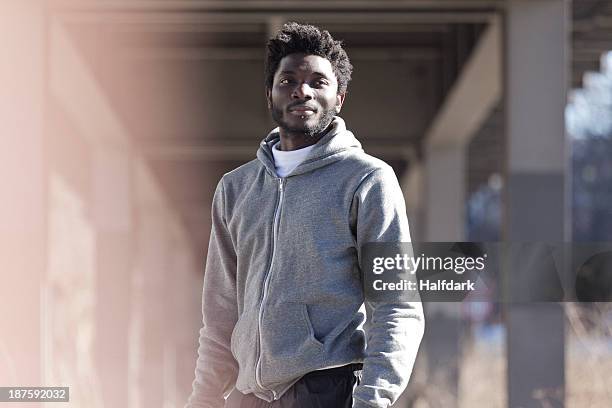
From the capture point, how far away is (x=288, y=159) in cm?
270

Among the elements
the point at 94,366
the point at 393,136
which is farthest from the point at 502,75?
the point at 94,366

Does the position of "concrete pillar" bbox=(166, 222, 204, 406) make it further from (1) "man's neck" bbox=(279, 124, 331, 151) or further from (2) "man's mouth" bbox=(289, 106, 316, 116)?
(2) "man's mouth" bbox=(289, 106, 316, 116)

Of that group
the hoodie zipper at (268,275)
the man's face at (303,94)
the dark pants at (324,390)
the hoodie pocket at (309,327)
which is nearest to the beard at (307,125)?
the man's face at (303,94)

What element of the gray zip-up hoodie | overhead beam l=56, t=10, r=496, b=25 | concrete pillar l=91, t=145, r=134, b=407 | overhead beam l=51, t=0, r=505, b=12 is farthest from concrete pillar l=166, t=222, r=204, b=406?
the gray zip-up hoodie

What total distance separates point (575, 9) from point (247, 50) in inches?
120

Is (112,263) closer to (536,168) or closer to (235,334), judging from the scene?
(536,168)

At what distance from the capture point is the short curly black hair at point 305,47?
2633 mm

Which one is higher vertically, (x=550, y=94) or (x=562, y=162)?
(x=550, y=94)

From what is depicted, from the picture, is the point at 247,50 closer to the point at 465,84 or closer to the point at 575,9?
the point at 465,84

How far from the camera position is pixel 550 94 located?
672 cm

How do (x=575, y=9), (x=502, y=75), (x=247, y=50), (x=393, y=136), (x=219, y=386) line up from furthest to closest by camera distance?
(x=393, y=136) < (x=247, y=50) < (x=575, y=9) < (x=502, y=75) < (x=219, y=386)

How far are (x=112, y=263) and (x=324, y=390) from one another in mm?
9637

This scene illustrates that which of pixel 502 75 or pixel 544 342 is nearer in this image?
pixel 544 342

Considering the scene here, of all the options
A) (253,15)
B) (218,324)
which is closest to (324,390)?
(218,324)
